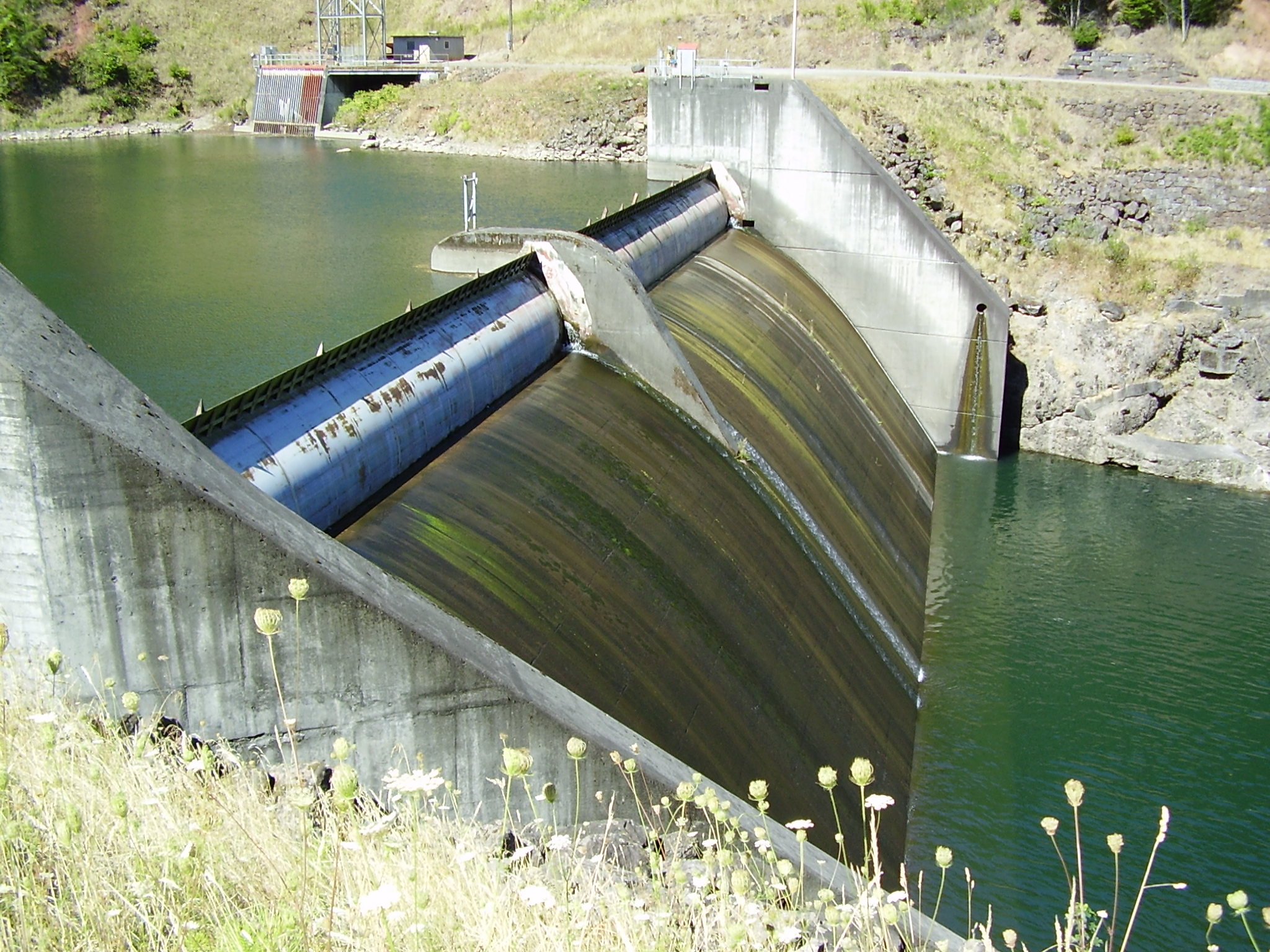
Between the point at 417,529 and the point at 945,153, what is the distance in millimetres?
17546

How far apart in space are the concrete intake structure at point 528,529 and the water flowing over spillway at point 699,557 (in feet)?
0.10

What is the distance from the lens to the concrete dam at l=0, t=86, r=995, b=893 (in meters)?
5.44

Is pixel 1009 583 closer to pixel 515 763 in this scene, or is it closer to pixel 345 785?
pixel 515 763

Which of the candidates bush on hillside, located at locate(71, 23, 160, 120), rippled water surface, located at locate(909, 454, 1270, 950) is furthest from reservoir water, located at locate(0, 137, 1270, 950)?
bush on hillside, located at locate(71, 23, 160, 120)

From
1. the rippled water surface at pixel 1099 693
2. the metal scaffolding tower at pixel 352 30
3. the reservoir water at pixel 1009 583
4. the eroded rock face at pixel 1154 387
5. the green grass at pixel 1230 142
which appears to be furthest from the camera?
the metal scaffolding tower at pixel 352 30

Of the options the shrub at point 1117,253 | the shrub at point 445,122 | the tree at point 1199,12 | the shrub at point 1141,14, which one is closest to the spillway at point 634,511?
the shrub at point 1117,253

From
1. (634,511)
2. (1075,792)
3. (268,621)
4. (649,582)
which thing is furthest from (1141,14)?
(268,621)

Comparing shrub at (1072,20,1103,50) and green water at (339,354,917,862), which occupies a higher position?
shrub at (1072,20,1103,50)

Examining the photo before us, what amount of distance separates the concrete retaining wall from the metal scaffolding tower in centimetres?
2525

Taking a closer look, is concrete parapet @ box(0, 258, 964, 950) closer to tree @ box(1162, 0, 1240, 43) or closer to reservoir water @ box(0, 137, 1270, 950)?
reservoir water @ box(0, 137, 1270, 950)

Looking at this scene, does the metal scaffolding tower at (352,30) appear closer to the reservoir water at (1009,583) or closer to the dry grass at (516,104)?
the dry grass at (516,104)

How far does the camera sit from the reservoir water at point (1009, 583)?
33.3ft

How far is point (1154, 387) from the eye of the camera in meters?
19.1

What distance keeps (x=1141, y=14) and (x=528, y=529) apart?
2881 centimetres
